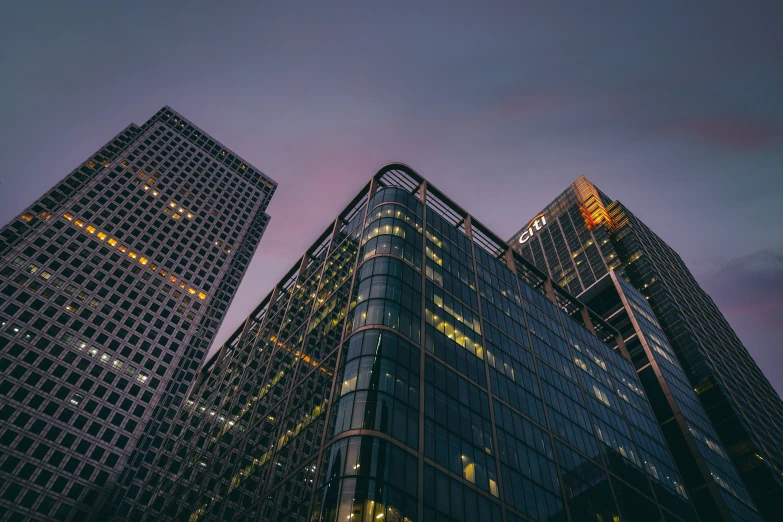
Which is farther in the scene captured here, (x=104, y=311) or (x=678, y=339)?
(x=678, y=339)

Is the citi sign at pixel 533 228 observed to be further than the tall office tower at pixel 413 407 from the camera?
Yes

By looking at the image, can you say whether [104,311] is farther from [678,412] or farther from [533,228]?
[533,228]

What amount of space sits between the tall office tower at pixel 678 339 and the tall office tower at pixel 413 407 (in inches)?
358

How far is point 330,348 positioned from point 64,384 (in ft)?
183

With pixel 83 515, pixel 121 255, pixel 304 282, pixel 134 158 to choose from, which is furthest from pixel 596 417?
pixel 134 158

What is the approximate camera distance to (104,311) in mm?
94125

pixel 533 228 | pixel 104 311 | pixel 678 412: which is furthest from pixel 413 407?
pixel 533 228

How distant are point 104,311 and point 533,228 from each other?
143 m

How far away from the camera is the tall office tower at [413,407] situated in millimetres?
40000

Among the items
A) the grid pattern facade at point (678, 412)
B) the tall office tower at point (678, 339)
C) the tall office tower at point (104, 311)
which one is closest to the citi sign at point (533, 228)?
the tall office tower at point (678, 339)

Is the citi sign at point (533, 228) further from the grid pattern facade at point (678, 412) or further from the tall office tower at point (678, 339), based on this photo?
the grid pattern facade at point (678, 412)

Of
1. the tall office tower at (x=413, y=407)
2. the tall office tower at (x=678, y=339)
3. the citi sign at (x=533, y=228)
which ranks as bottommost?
the tall office tower at (x=413, y=407)

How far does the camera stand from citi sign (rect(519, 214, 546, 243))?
184 metres

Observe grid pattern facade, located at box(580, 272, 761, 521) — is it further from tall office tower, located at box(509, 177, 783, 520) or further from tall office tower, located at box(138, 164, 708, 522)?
tall office tower, located at box(138, 164, 708, 522)
